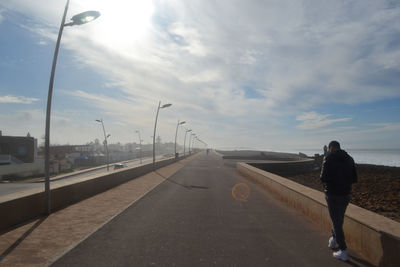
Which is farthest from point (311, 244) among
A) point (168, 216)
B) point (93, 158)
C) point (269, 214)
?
point (93, 158)

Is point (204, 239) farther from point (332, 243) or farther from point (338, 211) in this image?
point (338, 211)

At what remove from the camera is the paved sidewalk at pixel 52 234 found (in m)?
4.74

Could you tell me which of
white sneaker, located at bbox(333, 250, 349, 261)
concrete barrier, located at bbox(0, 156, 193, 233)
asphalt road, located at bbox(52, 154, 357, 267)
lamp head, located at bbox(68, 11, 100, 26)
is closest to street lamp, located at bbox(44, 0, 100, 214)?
lamp head, located at bbox(68, 11, 100, 26)

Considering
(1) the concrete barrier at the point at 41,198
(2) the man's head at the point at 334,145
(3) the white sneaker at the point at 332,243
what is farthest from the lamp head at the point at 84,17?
(3) the white sneaker at the point at 332,243

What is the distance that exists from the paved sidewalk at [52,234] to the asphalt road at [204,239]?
346 mm

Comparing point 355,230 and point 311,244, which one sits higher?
point 355,230

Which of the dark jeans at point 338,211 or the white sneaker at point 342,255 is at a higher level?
the dark jeans at point 338,211

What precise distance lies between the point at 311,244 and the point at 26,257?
5.05m

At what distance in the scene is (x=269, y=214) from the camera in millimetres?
8234

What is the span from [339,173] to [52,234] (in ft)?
19.0

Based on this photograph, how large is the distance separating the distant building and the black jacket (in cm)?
6028

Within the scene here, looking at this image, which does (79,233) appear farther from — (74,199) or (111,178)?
(111,178)

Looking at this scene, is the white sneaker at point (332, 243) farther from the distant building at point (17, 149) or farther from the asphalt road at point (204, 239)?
the distant building at point (17, 149)

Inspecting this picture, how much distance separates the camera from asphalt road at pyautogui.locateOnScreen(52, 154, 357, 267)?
458 centimetres
